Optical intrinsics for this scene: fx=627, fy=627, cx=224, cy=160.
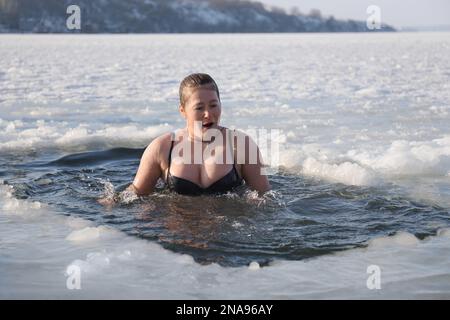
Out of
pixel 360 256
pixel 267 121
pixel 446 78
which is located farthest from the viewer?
pixel 446 78

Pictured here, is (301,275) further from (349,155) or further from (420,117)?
(420,117)

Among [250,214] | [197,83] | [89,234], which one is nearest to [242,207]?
[250,214]

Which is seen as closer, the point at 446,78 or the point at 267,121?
the point at 267,121

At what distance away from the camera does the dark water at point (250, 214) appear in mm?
3268

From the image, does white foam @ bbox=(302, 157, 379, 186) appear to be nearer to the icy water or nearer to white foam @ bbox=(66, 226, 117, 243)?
the icy water

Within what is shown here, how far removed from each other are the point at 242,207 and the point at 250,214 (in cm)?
15

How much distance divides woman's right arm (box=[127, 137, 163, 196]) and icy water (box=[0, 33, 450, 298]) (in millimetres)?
77

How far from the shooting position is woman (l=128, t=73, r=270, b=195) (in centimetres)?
415

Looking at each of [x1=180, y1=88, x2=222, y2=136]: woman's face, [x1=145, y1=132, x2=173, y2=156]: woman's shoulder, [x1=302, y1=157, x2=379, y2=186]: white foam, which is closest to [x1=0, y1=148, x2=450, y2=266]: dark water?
[x1=302, y1=157, x2=379, y2=186]: white foam

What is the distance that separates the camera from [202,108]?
4.01 m

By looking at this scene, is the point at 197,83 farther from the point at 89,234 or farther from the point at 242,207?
the point at 89,234

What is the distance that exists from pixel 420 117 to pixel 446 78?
4.53 m

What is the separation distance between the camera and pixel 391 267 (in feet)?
9.64
